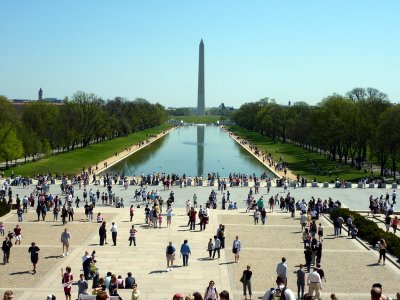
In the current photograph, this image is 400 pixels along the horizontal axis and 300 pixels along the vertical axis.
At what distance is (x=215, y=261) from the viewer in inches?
848

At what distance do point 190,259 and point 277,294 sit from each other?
351 inches

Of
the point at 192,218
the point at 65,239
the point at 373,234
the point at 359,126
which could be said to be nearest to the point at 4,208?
the point at 65,239

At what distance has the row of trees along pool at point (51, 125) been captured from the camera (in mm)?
61594

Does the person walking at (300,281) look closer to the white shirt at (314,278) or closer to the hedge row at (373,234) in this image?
the white shirt at (314,278)

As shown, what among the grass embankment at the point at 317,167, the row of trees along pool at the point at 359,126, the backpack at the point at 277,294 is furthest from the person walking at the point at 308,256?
the row of trees along pool at the point at 359,126

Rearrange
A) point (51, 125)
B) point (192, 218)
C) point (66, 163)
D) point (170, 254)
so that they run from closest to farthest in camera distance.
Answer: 1. point (170, 254)
2. point (192, 218)
3. point (66, 163)
4. point (51, 125)

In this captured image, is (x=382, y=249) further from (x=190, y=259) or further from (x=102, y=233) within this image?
(x=102, y=233)

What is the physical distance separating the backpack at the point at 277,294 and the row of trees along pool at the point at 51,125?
51.9 m

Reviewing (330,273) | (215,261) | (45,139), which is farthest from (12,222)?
(45,139)

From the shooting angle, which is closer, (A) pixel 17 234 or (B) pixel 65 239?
(B) pixel 65 239

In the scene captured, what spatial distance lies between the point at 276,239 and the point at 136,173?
3685 centimetres

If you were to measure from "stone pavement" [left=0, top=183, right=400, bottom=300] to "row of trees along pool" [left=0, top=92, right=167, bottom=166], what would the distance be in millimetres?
32898

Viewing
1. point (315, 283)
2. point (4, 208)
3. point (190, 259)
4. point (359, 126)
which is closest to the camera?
point (315, 283)

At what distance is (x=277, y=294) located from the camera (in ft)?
43.5
